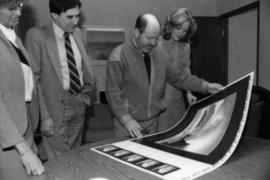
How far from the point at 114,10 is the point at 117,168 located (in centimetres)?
407

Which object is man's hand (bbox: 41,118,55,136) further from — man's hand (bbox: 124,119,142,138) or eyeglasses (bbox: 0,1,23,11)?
eyeglasses (bbox: 0,1,23,11)

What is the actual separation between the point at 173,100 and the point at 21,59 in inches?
56.4

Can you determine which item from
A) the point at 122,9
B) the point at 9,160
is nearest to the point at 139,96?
the point at 9,160

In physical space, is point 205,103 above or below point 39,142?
above

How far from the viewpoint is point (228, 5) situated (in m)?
4.99

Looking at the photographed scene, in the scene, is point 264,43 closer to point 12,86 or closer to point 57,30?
point 57,30

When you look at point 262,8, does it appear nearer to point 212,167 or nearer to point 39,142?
point 39,142

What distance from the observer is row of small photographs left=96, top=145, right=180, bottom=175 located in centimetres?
88

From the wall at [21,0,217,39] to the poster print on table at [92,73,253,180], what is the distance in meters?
3.35

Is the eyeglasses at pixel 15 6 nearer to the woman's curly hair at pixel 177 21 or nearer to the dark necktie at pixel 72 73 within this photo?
the dark necktie at pixel 72 73

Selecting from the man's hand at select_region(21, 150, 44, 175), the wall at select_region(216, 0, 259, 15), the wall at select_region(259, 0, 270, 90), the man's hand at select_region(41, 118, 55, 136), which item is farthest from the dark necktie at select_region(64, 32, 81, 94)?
the wall at select_region(216, 0, 259, 15)

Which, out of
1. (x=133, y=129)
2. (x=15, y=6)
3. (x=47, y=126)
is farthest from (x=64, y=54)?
(x=133, y=129)

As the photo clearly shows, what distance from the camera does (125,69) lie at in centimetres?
160

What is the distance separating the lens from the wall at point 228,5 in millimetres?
4441
